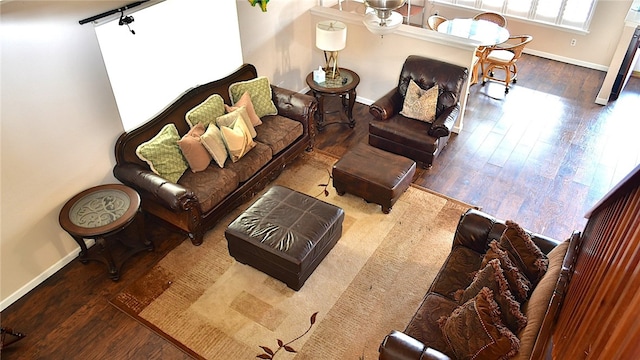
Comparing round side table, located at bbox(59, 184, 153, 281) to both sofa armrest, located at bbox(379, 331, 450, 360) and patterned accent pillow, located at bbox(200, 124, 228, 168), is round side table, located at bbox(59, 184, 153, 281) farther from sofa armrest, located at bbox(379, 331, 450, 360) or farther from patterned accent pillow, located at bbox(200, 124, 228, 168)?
sofa armrest, located at bbox(379, 331, 450, 360)

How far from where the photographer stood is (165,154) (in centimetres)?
417

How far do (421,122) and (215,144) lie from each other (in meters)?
2.21

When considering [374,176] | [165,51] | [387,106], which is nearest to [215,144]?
[165,51]

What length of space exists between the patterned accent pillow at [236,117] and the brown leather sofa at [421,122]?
1324mm

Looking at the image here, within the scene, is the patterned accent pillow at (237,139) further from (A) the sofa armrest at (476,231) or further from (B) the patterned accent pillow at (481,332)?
(B) the patterned accent pillow at (481,332)

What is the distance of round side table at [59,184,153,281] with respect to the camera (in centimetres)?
361

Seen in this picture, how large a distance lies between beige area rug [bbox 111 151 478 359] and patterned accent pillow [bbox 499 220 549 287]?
3.18 ft

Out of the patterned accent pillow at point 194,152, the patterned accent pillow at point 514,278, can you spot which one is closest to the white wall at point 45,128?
the patterned accent pillow at point 194,152

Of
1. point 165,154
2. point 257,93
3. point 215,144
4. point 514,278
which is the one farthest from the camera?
point 257,93

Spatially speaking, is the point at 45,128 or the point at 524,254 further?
the point at 45,128

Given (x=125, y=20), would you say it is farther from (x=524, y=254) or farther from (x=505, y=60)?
(x=505, y=60)

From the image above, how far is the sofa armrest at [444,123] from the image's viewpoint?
484 cm

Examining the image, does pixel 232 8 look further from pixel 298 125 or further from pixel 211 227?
pixel 211 227

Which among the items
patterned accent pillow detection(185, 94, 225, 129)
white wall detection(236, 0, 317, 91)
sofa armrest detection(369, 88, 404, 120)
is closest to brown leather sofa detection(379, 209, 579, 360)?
sofa armrest detection(369, 88, 404, 120)
